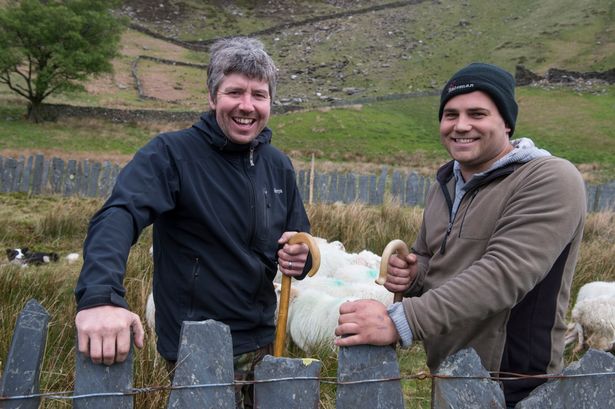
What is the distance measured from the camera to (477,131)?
2016 millimetres

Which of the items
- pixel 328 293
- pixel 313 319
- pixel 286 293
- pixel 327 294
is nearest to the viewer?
pixel 286 293

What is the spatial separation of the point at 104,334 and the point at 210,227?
0.82 meters

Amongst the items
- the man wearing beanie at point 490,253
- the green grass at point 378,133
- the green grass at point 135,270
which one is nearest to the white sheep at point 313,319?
the green grass at point 135,270

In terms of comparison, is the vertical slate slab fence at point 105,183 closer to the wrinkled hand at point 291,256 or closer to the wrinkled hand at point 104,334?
the wrinkled hand at point 291,256

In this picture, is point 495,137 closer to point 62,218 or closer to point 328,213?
point 328,213

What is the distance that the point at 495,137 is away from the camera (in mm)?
2020

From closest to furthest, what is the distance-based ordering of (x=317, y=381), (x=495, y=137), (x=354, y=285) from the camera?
(x=317, y=381) → (x=495, y=137) → (x=354, y=285)

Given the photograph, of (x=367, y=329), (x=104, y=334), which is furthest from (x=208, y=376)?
(x=367, y=329)

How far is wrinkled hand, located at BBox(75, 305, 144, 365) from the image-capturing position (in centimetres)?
146

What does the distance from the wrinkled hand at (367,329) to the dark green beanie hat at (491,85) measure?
2.81 ft

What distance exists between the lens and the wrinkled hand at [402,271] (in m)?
2.26

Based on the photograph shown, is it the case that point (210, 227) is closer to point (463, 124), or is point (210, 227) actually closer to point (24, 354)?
point (24, 354)

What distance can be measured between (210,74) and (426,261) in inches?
44.8

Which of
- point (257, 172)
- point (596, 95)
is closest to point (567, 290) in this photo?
point (257, 172)
